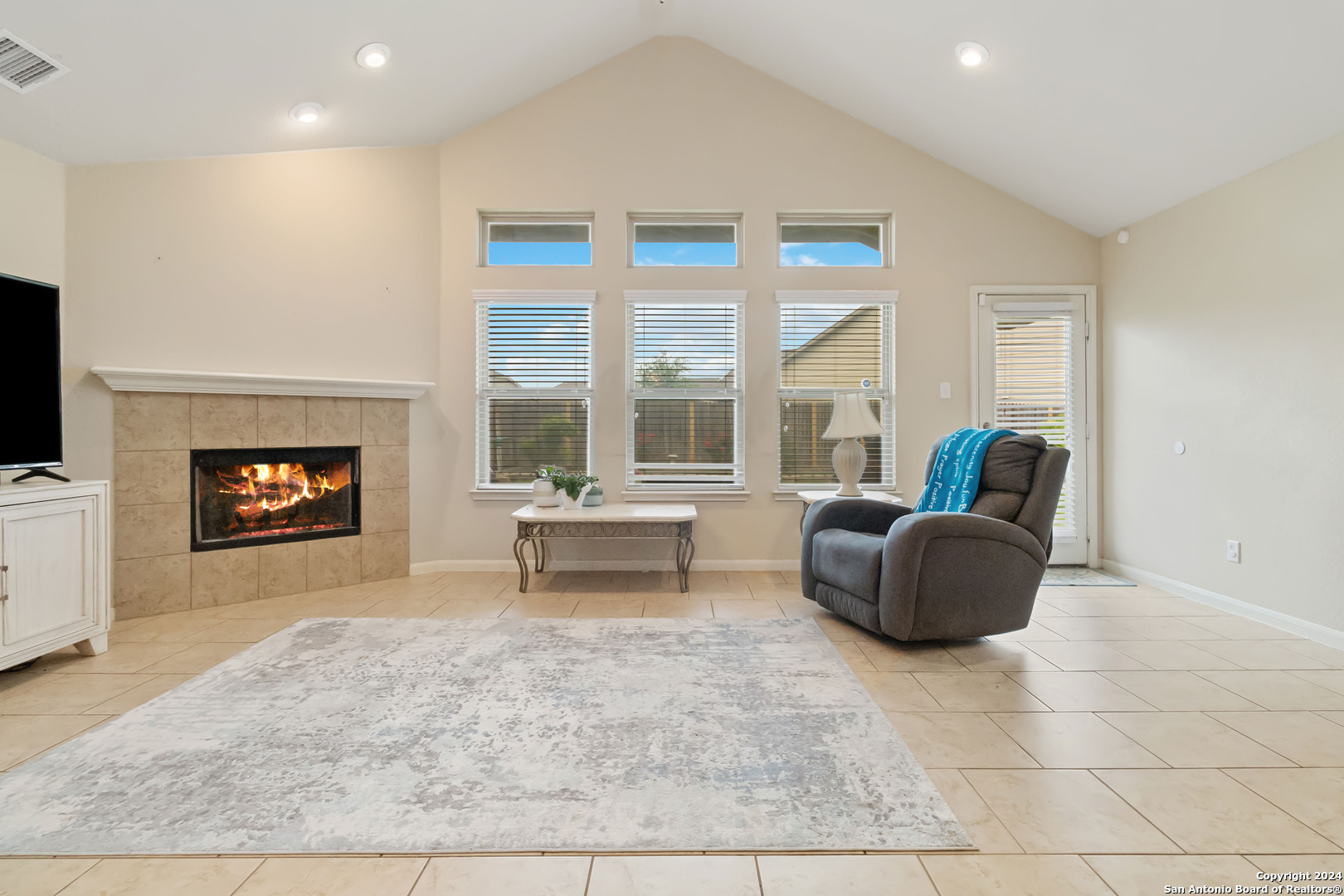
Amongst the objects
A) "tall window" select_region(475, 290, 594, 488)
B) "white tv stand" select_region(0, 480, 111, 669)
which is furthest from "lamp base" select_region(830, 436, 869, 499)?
"white tv stand" select_region(0, 480, 111, 669)

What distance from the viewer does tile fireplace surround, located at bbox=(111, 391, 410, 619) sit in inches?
146

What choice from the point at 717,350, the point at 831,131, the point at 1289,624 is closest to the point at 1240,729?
the point at 1289,624

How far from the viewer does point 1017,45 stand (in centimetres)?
343

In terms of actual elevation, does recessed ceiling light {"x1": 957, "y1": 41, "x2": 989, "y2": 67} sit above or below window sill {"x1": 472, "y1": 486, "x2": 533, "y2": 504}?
above

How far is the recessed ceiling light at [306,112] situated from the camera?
12.5ft

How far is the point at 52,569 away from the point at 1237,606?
19.1ft

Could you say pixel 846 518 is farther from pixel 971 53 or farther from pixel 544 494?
pixel 971 53

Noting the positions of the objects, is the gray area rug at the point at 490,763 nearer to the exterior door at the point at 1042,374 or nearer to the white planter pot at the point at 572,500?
the white planter pot at the point at 572,500

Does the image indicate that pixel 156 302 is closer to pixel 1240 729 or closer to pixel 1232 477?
pixel 1240 729

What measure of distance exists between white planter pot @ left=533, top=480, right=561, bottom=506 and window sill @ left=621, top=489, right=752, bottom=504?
0.56m

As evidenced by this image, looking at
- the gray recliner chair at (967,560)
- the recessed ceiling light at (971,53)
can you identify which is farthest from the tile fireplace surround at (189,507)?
the recessed ceiling light at (971,53)

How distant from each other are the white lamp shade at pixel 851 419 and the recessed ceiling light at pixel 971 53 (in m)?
1.94

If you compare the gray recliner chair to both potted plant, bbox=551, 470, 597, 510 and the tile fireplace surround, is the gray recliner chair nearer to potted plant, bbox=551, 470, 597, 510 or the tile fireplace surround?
potted plant, bbox=551, 470, 597, 510

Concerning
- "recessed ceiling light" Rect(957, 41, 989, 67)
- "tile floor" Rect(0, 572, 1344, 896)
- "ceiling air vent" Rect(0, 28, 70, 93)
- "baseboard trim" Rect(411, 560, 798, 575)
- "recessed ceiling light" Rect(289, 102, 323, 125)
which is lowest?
"tile floor" Rect(0, 572, 1344, 896)
